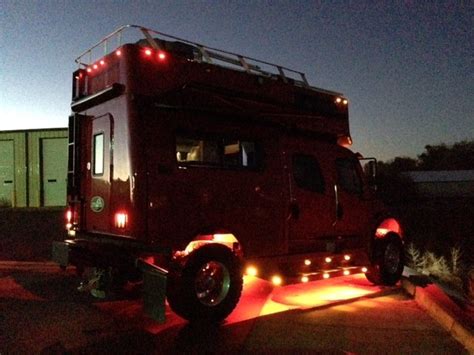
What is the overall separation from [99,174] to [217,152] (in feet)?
5.24

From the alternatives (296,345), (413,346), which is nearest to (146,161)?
(296,345)

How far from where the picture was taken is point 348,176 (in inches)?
348

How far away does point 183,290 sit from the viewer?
6035 millimetres

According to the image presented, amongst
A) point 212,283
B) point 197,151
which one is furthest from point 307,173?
point 212,283

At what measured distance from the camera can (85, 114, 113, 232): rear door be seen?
6.60 meters

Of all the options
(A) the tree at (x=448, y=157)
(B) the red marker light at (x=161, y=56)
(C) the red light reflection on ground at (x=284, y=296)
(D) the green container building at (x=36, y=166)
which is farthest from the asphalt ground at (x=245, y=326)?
(A) the tree at (x=448, y=157)

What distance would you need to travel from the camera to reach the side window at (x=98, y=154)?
6828mm

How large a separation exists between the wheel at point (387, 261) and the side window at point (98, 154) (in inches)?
190

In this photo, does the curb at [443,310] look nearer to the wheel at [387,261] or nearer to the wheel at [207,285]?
the wheel at [387,261]

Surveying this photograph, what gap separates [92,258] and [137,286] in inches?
27.5

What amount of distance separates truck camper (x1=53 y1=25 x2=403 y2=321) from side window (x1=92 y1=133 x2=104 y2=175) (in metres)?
0.01

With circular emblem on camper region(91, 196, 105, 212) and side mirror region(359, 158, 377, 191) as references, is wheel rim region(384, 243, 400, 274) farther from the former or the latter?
circular emblem on camper region(91, 196, 105, 212)

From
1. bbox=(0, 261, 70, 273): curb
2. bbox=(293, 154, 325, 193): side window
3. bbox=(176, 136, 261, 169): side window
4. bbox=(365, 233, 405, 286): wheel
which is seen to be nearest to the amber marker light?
bbox=(176, 136, 261, 169): side window

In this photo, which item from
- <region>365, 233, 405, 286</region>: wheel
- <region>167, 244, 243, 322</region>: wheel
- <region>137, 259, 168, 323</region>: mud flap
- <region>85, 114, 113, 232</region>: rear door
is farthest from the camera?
<region>365, 233, 405, 286</region>: wheel
